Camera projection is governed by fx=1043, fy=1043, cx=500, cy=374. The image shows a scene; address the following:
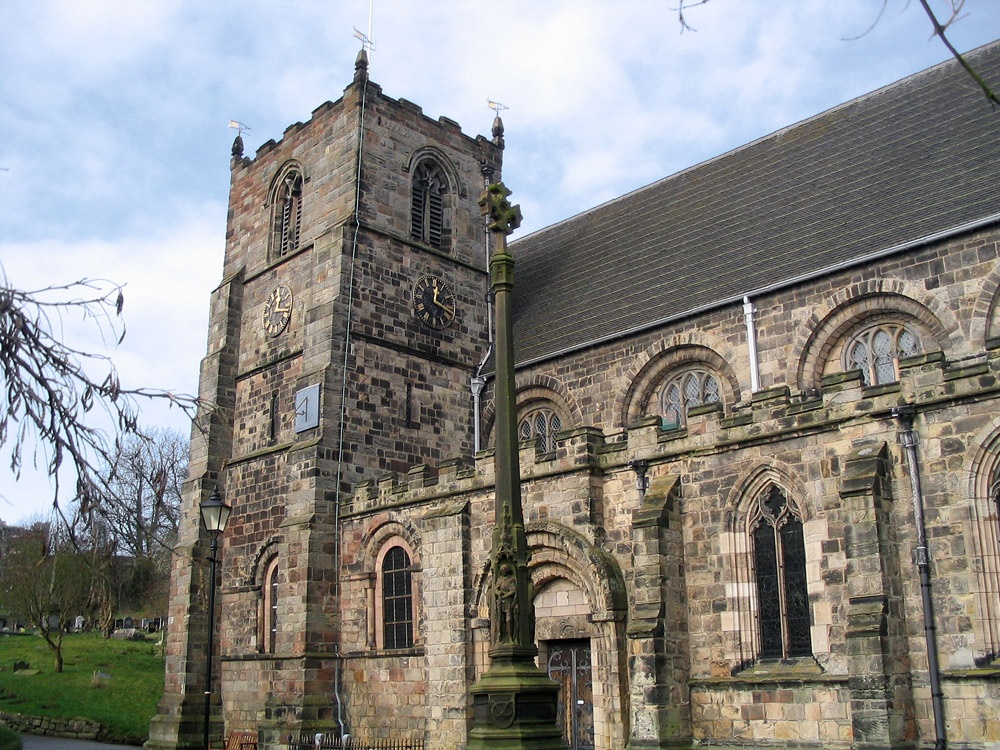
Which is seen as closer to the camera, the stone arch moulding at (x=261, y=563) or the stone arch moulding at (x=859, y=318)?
the stone arch moulding at (x=859, y=318)

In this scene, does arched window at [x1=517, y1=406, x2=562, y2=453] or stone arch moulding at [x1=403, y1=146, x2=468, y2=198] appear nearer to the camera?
arched window at [x1=517, y1=406, x2=562, y2=453]

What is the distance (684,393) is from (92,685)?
20.3 m

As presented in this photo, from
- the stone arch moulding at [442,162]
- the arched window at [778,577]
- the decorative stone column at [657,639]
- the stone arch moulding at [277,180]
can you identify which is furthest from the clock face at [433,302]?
the arched window at [778,577]

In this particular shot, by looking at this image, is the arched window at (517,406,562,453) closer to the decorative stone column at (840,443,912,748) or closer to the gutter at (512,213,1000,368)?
the gutter at (512,213,1000,368)

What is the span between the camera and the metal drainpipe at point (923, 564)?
1360 centimetres

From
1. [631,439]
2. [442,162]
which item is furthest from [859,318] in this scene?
[442,162]

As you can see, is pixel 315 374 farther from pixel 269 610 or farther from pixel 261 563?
pixel 269 610

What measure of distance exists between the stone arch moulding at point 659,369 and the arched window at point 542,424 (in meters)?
2.22

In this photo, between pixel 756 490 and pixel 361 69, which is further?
pixel 361 69

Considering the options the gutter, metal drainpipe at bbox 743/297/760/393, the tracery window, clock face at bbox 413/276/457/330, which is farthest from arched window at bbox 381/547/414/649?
the tracery window

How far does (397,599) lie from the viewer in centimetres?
2216

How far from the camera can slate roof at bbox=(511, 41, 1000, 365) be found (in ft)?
64.8

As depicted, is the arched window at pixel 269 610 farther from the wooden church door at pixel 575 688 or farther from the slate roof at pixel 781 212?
the wooden church door at pixel 575 688

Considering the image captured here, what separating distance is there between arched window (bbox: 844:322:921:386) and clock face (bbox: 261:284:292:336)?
13965 mm
